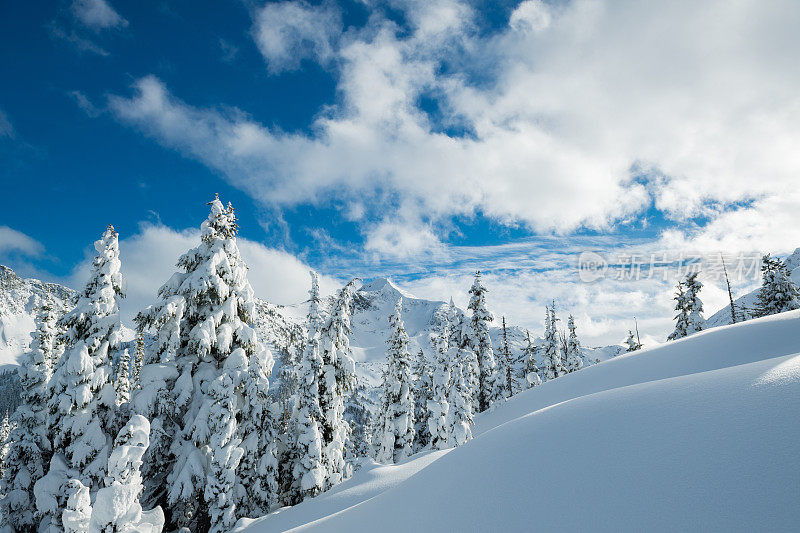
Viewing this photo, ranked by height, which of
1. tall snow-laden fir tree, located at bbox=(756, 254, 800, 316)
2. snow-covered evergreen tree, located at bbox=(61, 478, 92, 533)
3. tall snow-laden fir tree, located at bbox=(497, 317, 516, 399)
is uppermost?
tall snow-laden fir tree, located at bbox=(756, 254, 800, 316)

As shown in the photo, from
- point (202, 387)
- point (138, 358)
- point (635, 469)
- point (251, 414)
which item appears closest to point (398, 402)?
point (251, 414)

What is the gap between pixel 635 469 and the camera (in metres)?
3.82

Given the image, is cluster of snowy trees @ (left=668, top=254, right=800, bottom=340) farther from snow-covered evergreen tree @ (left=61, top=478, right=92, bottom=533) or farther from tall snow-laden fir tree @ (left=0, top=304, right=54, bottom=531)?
tall snow-laden fir tree @ (left=0, top=304, right=54, bottom=531)

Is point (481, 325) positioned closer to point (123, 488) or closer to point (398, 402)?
point (398, 402)

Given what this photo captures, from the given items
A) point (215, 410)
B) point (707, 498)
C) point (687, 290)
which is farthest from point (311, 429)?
point (687, 290)

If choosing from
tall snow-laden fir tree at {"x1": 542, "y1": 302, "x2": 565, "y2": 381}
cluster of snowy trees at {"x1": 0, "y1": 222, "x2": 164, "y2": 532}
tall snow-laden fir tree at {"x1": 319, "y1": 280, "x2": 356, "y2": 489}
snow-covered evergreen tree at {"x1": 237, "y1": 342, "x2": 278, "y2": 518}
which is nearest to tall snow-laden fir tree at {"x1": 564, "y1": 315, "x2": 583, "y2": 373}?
tall snow-laden fir tree at {"x1": 542, "y1": 302, "x2": 565, "y2": 381}

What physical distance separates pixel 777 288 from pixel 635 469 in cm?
4088

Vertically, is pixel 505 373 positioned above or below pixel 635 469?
below

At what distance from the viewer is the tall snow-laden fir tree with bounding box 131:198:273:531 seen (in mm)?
11938

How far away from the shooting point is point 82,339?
14234 millimetres

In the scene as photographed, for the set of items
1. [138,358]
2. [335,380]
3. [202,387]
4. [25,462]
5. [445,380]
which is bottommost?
Answer: [25,462]

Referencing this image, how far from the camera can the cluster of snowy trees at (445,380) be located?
23.8 meters

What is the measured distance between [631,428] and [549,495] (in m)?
1.35

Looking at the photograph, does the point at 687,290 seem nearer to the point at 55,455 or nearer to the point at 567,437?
the point at 567,437
